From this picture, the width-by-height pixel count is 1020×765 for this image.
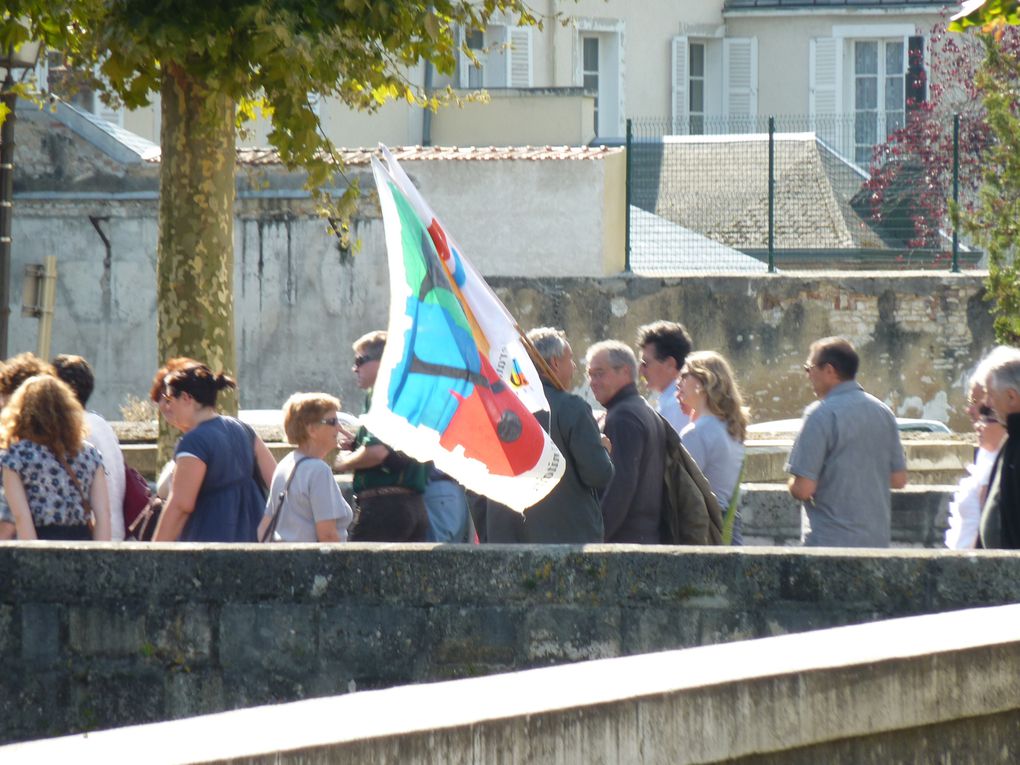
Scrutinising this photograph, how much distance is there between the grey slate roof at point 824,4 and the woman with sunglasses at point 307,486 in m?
29.9

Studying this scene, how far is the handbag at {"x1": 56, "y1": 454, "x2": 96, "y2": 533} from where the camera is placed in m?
7.08

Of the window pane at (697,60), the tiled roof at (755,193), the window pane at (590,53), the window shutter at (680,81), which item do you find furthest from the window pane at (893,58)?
the tiled roof at (755,193)

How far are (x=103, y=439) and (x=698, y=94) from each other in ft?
97.0

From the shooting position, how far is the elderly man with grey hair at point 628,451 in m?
7.05

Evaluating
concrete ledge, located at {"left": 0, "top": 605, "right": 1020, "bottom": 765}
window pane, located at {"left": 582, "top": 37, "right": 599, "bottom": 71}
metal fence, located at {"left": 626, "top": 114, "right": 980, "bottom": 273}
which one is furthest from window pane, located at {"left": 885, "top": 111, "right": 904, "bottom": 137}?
concrete ledge, located at {"left": 0, "top": 605, "right": 1020, "bottom": 765}

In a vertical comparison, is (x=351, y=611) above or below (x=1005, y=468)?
below

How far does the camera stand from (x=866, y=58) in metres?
35.8

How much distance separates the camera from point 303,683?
580 cm

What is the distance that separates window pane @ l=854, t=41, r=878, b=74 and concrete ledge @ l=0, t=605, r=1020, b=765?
106 feet

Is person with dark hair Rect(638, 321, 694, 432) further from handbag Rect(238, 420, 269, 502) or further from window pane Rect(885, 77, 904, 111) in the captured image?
window pane Rect(885, 77, 904, 111)

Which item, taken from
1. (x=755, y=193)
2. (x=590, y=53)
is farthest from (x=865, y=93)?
(x=755, y=193)

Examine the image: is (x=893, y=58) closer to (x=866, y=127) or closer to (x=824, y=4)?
(x=824, y=4)

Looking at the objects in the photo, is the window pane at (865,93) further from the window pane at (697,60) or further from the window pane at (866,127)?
the window pane at (697,60)

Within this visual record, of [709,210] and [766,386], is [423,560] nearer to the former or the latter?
[766,386]
